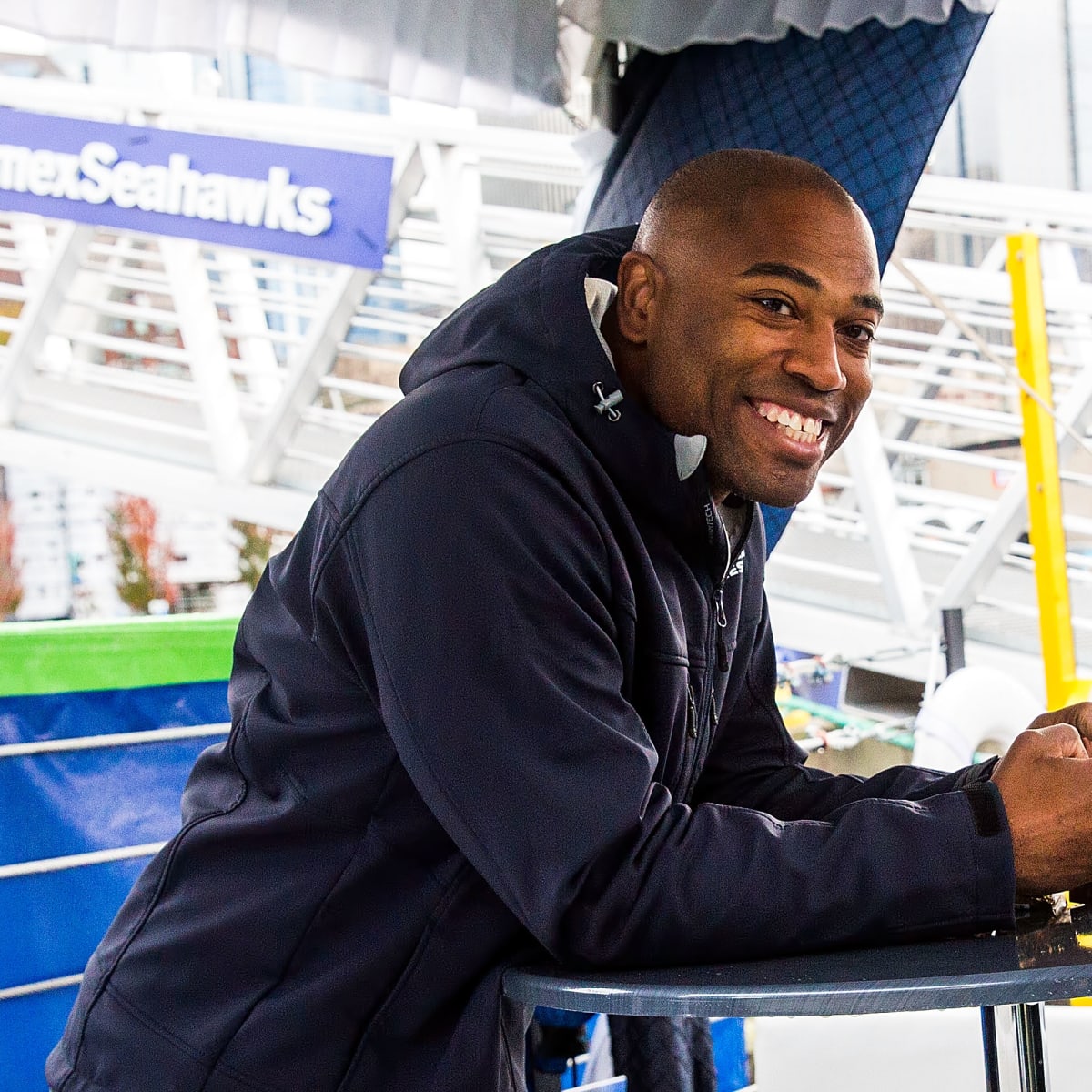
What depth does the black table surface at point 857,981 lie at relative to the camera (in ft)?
2.41

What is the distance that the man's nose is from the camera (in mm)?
1100

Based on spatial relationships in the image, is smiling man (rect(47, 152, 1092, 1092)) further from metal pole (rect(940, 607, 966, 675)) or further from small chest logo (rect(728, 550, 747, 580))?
metal pole (rect(940, 607, 966, 675))

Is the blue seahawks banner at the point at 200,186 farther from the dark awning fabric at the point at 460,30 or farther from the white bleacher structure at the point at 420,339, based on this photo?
the dark awning fabric at the point at 460,30

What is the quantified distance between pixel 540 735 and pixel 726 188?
48 cm

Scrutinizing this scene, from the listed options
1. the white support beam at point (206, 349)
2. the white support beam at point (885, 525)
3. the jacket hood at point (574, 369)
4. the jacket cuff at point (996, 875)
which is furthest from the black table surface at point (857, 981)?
the white support beam at point (206, 349)

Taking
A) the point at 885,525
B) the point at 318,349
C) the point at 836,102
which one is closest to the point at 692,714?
the point at 836,102

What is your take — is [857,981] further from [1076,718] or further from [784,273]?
[784,273]

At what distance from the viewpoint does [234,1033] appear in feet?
3.19

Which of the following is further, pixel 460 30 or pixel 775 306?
pixel 460 30

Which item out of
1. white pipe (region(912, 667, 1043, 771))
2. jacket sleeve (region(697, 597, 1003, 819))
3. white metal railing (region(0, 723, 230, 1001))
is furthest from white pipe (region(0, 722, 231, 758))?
white pipe (region(912, 667, 1043, 771))

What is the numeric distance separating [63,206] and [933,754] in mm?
3241

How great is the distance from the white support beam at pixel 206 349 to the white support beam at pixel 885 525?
2201 millimetres

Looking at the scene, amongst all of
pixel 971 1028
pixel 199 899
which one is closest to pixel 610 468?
pixel 199 899

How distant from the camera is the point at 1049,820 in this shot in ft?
2.85
